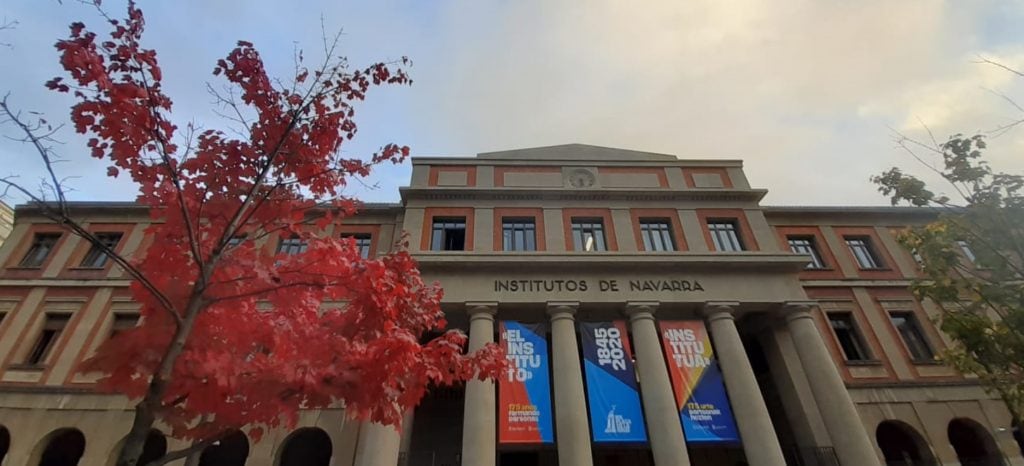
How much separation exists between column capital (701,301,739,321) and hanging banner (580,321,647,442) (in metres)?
3.57

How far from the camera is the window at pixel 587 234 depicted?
20.0m

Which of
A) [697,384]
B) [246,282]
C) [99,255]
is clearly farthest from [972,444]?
[99,255]

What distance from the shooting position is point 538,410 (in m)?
15.0

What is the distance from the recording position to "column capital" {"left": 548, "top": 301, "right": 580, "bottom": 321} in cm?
1745

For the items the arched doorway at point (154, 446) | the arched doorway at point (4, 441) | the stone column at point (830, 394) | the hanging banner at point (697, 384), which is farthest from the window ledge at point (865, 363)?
the arched doorway at point (4, 441)

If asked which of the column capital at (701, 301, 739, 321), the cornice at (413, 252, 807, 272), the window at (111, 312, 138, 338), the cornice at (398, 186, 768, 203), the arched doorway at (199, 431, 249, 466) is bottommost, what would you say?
the arched doorway at (199, 431, 249, 466)

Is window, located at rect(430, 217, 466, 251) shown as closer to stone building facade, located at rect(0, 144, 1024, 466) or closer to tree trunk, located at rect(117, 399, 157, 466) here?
stone building facade, located at rect(0, 144, 1024, 466)

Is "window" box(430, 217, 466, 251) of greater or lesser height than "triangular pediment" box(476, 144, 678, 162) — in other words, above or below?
below

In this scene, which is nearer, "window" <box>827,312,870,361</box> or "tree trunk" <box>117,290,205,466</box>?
"tree trunk" <box>117,290,205,466</box>

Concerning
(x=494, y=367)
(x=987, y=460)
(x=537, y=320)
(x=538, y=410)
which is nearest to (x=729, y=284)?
(x=537, y=320)

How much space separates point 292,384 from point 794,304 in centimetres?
1872

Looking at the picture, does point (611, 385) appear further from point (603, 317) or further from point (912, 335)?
point (912, 335)

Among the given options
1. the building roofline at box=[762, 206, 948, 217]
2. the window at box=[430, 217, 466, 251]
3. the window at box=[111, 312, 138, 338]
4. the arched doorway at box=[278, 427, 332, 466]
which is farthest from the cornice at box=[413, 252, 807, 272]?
the window at box=[111, 312, 138, 338]

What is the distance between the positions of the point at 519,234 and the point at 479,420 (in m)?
8.41
